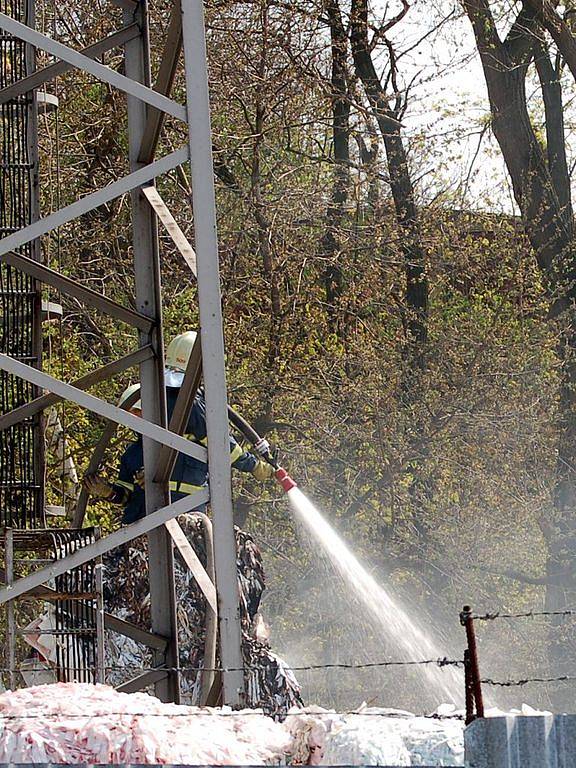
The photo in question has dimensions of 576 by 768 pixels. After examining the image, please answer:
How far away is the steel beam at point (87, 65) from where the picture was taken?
183 inches

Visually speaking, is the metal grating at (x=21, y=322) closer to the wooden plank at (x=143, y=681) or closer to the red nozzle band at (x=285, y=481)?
the wooden plank at (x=143, y=681)

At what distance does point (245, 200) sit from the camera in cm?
1228

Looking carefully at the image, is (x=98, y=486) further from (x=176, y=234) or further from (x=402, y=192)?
(x=402, y=192)

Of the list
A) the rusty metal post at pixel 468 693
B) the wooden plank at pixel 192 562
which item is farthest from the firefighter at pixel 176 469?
the rusty metal post at pixel 468 693

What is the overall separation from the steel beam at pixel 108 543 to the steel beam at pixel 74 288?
3.56 feet

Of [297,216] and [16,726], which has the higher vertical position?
[297,216]

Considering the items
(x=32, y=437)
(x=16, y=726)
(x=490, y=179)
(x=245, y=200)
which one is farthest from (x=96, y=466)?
(x=490, y=179)

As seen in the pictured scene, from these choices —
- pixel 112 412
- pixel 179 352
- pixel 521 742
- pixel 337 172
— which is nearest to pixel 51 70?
pixel 112 412

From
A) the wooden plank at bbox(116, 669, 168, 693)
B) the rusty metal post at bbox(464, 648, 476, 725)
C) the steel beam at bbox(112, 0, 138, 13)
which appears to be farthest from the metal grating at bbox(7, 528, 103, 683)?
the rusty metal post at bbox(464, 648, 476, 725)

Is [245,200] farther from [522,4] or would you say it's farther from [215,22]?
[522,4]

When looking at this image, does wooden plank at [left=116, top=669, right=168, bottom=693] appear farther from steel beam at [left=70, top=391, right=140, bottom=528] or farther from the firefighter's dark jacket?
the firefighter's dark jacket

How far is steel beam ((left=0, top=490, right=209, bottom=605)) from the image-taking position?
4.79m

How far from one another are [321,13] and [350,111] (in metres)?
1.07

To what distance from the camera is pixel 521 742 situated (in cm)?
277
